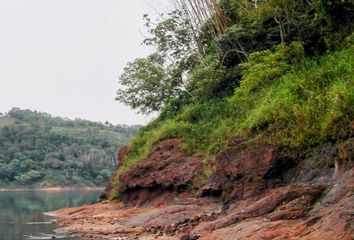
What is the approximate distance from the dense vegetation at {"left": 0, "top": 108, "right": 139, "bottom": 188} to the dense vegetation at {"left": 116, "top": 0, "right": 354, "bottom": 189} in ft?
235

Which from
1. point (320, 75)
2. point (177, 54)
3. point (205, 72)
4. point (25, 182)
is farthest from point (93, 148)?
point (320, 75)

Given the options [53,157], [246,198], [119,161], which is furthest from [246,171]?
[53,157]

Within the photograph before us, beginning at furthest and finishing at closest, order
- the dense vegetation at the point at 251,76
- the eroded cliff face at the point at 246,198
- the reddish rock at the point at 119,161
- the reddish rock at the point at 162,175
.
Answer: the reddish rock at the point at 119,161 < the reddish rock at the point at 162,175 < the dense vegetation at the point at 251,76 < the eroded cliff face at the point at 246,198

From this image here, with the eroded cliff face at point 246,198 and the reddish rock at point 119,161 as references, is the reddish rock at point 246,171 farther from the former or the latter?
the reddish rock at point 119,161

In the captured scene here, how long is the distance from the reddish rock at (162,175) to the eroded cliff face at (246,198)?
0.06 metres

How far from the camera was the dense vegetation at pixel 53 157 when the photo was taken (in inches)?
4156

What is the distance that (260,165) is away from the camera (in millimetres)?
16750

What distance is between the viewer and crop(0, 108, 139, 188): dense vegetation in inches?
4156

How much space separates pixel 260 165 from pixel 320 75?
11.9 ft

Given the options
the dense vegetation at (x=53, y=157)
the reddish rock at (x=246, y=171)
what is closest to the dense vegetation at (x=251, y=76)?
the reddish rock at (x=246, y=171)

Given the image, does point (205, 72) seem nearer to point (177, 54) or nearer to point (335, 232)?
point (177, 54)

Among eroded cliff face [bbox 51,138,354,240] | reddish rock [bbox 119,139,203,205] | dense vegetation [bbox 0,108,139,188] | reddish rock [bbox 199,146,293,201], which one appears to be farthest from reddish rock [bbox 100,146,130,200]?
dense vegetation [bbox 0,108,139,188]

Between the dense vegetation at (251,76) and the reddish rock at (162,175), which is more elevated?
the dense vegetation at (251,76)

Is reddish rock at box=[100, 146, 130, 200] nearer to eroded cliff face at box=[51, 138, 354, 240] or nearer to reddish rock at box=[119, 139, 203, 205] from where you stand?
reddish rock at box=[119, 139, 203, 205]
